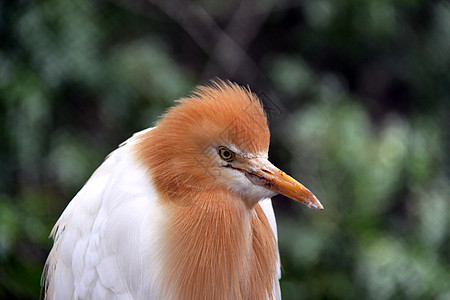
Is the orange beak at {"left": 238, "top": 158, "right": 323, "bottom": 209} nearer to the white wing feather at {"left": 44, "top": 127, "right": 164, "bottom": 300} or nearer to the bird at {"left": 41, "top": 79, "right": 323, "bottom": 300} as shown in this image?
the bird at {"left": 41, "top": 79, "right": 323, "bottom": 300}

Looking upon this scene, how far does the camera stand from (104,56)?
1.81 metres

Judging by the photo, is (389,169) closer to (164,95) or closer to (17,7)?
(164,95)

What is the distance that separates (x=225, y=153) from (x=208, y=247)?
0.19m

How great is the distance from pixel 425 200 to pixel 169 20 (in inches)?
48.7

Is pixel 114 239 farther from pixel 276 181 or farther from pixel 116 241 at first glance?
pixel 276 181

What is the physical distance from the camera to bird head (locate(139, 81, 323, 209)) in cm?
87

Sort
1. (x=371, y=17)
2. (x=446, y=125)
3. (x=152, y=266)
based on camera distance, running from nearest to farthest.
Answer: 1. (x=152, y=266)
2. (x=371, y=17)
3. (x=446, y=125)

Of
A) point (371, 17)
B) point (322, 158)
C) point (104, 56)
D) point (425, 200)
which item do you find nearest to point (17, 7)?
point (104, 56)

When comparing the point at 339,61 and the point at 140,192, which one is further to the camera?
the point at 339,61

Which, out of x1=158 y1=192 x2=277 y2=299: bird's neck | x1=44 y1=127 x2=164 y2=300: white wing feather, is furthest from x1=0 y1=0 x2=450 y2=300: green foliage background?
x1=158 y1=192 x2=277 y2=299: bird's neck

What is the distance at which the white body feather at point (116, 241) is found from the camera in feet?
3.10

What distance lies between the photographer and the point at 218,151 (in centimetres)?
89

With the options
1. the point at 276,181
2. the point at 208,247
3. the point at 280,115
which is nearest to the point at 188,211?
the point at 208,247

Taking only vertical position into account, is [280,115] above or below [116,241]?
above
